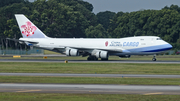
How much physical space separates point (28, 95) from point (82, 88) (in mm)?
4302

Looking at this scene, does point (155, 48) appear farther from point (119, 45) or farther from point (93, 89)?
point (93, 89)

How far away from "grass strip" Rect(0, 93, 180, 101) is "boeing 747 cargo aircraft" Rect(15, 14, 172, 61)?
119ft

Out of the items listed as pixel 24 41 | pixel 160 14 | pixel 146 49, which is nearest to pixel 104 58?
pixel 146 49

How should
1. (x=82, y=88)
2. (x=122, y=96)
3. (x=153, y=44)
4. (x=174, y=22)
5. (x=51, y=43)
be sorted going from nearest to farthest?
(x=122, y=96) < (x=82, y=88) < (x=153, y=44) < (x=51, y=43) < (x=174, y=22)

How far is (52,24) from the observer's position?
125562 mm

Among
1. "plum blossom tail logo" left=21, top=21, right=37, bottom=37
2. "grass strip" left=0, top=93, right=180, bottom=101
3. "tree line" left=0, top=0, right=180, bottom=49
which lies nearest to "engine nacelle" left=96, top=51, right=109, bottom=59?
"plum blossom tail logo" left=21, top=21, right=37, bottom=37

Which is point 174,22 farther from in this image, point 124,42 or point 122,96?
point 122,96

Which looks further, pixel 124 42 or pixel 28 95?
pixel 124 42

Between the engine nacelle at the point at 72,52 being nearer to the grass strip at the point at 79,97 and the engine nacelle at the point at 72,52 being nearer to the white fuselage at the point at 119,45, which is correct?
the white fuselage at the point at 119,45

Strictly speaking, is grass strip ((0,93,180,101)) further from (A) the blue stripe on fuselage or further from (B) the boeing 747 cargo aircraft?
(A) the blue stripe on fuselage

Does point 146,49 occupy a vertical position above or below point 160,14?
below

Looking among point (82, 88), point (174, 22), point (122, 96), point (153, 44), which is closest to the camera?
point (122, 96)

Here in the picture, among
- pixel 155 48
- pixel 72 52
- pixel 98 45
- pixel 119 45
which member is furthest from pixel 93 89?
pixel 98 45

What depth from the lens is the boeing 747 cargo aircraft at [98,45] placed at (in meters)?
54.2
